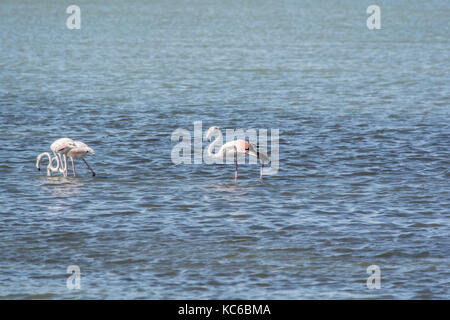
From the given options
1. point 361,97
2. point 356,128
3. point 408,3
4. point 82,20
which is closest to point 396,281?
point 356,128

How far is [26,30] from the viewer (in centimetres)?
7906

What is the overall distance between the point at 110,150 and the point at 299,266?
36.9ft

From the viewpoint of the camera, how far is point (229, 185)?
70.5 ft

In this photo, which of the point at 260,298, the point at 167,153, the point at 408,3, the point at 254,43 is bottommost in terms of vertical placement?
the point at 260,298

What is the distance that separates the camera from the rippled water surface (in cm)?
1491

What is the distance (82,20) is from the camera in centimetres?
9725

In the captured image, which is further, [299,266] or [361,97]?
[361,97]

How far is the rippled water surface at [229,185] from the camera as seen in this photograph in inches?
587

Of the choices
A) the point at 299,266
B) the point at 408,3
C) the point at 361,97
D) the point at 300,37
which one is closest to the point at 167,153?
the point at 299,266

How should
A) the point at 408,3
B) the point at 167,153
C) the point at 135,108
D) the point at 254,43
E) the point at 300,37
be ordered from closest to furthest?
the point at 167,153, the point at 135,108, the point at 254,43, the point at 300,37, the point at 408,3

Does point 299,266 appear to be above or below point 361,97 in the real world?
below
